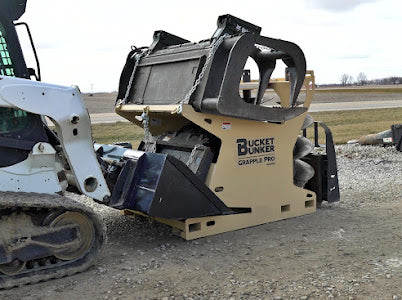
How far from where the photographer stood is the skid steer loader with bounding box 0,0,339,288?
14.0ft

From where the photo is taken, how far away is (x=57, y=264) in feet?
14.3

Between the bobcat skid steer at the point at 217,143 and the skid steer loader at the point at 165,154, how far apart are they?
1cm

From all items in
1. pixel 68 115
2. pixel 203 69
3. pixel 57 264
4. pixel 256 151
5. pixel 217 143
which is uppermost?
pixel 203 69

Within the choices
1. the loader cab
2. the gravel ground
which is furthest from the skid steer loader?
the gravel ground

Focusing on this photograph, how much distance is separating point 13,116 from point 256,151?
8.92 ft

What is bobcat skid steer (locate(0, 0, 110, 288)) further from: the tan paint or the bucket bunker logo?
the bucket bunker logo

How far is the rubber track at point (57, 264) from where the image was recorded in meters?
4.00

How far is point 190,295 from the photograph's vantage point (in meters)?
4.06

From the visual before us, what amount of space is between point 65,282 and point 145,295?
2.51ft

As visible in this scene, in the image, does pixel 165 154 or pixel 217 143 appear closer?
pixel 165 154

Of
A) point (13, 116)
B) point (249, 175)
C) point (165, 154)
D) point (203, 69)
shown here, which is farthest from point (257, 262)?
point (13, 116)

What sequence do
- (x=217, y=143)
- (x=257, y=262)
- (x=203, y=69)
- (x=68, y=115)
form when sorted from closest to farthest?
(x=68, y=115) < (x=257, y=262) < (x=203, y=69) < (x=217, y=143)

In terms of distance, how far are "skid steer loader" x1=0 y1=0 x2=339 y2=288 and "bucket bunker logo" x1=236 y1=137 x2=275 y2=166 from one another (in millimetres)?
12

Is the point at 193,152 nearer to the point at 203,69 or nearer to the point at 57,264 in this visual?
the point at 203,69
